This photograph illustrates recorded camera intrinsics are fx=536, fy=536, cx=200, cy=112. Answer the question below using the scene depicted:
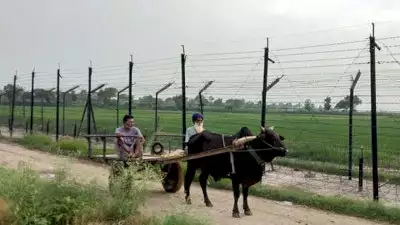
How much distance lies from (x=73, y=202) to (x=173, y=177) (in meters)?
4.33

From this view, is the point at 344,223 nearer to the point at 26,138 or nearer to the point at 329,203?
the point at 329,203

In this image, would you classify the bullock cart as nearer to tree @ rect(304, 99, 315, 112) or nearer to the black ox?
the black ox


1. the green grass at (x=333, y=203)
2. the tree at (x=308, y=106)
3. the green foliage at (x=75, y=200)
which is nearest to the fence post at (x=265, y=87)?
the tree at (x=308, y=106)

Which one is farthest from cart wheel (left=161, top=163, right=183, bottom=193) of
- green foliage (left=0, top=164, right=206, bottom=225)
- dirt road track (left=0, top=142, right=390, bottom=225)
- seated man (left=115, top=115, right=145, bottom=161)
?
green foliage (left=0, top=164, right=206, bottom=225)

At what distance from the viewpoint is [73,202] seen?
7797 mm

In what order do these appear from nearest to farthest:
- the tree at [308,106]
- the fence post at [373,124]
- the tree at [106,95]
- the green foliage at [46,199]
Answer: the green foliage at [46,199], the fence post at [373,124], the tree at [308,106], the tree at [106,95]

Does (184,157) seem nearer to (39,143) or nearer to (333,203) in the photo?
(333,203)

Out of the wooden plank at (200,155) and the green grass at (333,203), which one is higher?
the wooden plank at (200,155)

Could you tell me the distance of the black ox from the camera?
31.0 feet

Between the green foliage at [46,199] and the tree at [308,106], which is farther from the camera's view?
the tree at [308,106]

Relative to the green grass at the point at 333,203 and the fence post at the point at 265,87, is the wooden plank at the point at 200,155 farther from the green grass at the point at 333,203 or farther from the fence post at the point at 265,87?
the fence post at the point at 265,87

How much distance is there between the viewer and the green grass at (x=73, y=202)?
24.6ft

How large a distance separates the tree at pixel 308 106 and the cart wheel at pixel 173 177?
14.2ft

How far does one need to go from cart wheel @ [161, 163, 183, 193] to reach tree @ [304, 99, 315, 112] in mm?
4313
